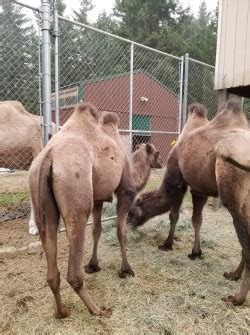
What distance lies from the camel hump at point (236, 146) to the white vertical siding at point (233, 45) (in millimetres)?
3044

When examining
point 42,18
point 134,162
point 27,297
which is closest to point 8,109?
point 42,18

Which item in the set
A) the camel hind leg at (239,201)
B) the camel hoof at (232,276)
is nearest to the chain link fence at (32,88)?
the camel hind leg at (239,201)

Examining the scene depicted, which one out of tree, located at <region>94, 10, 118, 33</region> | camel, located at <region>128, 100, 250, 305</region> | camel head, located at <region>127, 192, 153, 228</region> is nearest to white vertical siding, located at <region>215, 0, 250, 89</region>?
camel, located at <region>128, 100, 250, 305</region>

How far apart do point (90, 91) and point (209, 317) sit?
8044mm

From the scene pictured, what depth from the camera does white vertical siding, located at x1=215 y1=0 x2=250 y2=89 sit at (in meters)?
6.43

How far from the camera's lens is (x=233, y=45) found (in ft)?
22.1

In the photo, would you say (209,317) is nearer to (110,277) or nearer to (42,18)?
(110,277)

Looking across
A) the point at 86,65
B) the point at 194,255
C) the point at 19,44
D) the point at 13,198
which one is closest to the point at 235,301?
the point at 194,255

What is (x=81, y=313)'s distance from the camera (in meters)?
3.30

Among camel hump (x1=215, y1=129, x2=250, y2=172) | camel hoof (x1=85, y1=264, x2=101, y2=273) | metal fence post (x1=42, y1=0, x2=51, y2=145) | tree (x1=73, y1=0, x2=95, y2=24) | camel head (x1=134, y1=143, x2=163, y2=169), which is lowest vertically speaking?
camel hoof (x1=85, y1=264, x2=101, y2=273)

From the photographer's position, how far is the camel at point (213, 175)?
3.41 metres

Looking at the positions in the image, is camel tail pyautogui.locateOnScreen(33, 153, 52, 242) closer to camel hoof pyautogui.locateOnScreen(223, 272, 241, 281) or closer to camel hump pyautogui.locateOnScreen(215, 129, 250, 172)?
camel hump pyautogui.locateOnScreen(215, 129, 250, 172)

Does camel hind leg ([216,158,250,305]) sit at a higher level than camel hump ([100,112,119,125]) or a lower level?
lower

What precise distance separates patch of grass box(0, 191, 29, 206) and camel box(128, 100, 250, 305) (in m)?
3.30
